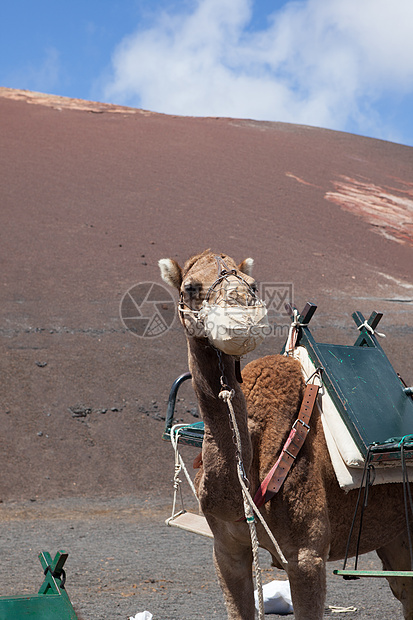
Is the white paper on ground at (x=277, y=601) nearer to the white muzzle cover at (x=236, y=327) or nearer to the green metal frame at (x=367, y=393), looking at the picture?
the green metal frame at (x=367, y=393)

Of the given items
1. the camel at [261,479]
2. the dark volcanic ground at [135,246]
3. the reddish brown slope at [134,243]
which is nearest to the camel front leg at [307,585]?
the camel at [261,479]

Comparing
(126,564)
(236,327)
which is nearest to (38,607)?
(236,327)

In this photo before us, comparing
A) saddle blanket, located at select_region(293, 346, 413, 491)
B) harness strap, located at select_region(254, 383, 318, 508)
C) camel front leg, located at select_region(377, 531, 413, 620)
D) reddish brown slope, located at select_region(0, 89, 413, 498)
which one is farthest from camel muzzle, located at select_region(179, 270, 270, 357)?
reddish brown slope, located at select_region(0, 89, 413, 498)

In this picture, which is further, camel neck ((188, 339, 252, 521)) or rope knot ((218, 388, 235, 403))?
camel neck ((188, 339, 252, 521))

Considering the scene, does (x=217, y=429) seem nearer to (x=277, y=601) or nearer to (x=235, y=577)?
(x=235, y=577)

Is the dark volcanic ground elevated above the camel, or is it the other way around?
the dark volcanic ground

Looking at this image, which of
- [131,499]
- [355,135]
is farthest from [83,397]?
[355,135]

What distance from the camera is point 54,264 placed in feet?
65.8

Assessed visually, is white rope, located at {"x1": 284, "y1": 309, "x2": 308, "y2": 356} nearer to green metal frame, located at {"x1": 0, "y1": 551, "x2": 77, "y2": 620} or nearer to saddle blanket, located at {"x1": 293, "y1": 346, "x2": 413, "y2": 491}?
saddle blanket, located at {"x1": 293, "y1": 346, "x2": 413, "y2": 491}

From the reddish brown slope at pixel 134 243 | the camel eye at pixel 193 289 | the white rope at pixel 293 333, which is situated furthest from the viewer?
the reddish brown slope at pixel 134 243

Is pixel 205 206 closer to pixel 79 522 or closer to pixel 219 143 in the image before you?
pixel 219 143

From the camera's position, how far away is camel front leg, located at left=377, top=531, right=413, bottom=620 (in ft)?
13.6

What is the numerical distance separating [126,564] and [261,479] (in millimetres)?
4786

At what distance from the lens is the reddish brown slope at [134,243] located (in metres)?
12.7
